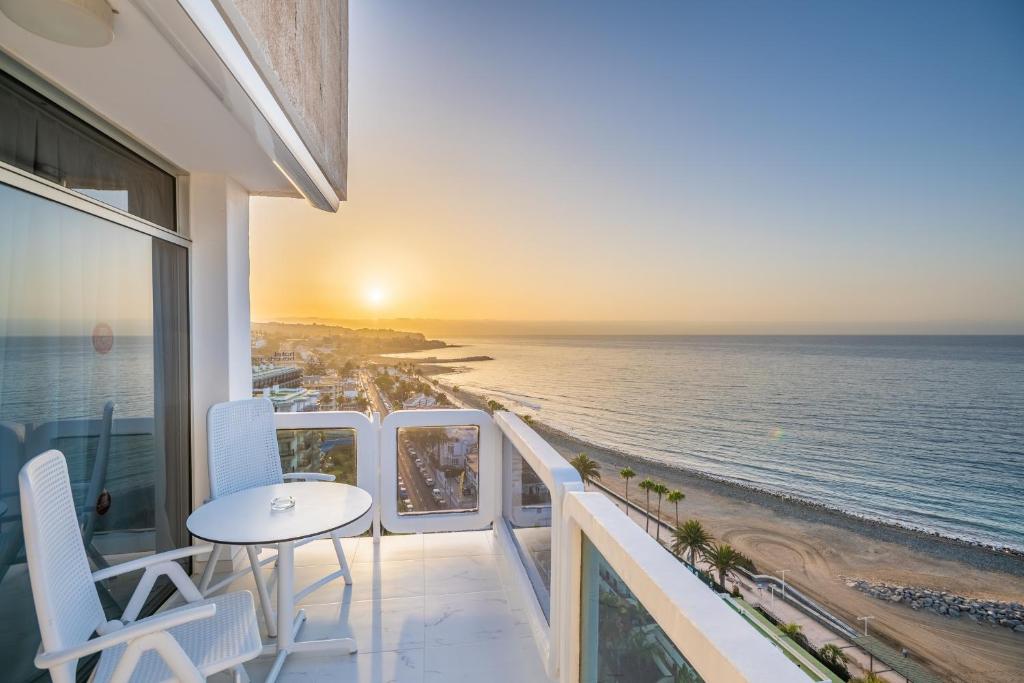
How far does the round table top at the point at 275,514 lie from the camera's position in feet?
6.02

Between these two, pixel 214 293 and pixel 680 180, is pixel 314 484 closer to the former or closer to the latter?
pixel 214 293

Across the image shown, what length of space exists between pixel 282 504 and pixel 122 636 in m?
0.95

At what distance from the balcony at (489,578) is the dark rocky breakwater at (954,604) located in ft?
82.7

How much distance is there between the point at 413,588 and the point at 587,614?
1464 millimetres

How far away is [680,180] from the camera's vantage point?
29.5m

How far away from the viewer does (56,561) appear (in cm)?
125

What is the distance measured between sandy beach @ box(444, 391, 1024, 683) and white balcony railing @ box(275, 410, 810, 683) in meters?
16.0

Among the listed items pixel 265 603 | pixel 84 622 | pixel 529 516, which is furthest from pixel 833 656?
pixel 84 622

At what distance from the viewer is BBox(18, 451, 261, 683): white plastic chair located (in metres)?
1.14

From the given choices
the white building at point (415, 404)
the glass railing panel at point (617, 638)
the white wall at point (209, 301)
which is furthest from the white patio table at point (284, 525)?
the white building at point (415, 404)

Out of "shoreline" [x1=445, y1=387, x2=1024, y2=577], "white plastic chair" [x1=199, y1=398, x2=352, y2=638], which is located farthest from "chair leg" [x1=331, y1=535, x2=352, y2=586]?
"shoreline" [x1=445, y1=387, x2=1024, y2=577]

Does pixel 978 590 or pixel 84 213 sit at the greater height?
pixel 84 213

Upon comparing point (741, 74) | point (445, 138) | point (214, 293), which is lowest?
point (214, 293)

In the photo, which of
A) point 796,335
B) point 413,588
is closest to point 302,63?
point 413,588
